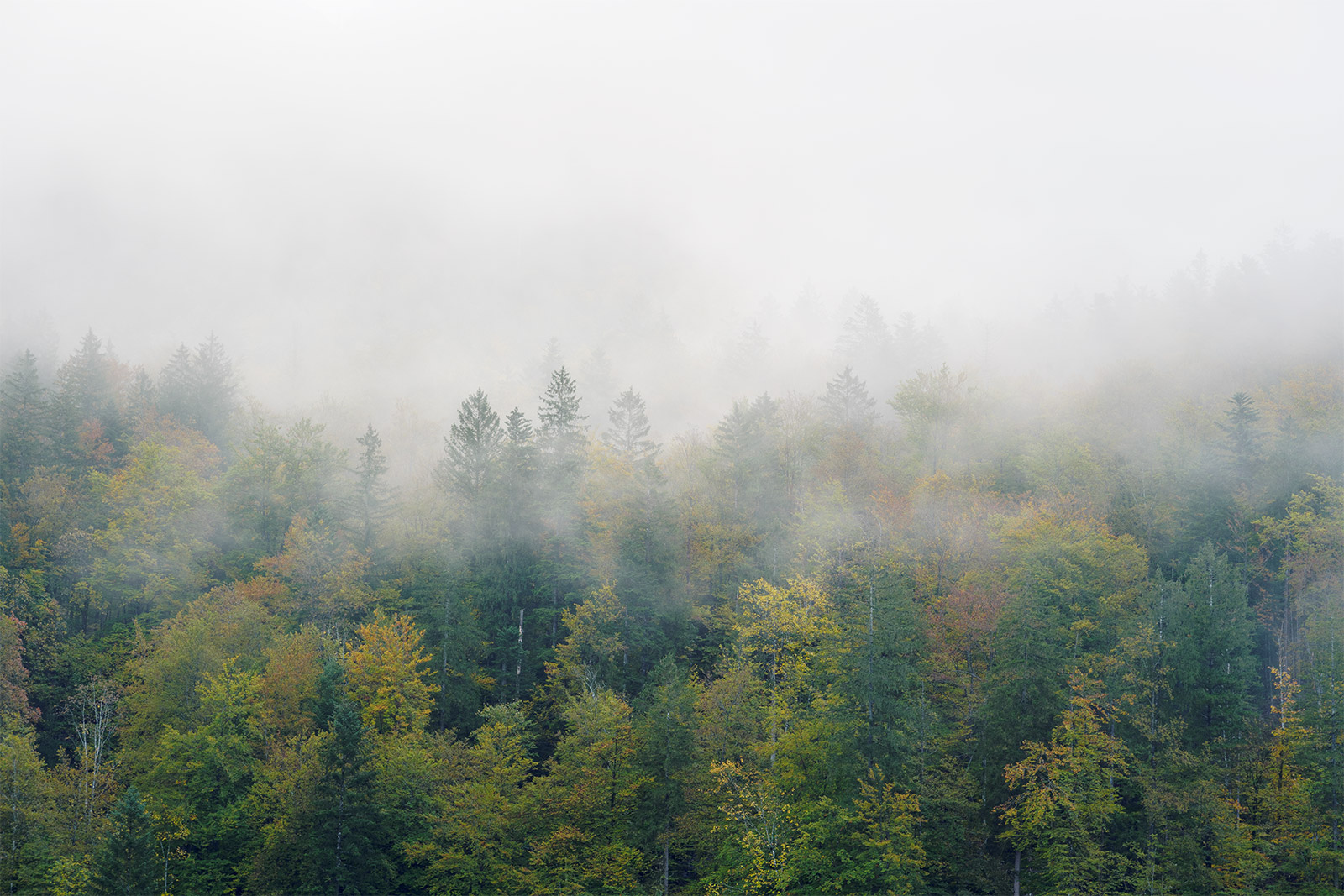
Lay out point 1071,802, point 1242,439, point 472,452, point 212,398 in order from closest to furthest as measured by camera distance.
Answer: point 1071,802 < point 1242,439 < point 472,452 < point 212,398

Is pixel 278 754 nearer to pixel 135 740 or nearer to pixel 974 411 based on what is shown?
pixel 135 740

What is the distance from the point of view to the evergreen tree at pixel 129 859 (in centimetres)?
3700

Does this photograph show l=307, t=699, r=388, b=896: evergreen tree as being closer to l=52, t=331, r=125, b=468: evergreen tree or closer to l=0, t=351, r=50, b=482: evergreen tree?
l=52, t=331, r=125, b=468: evergreen tree

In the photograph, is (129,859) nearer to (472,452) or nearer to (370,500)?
(370,500)

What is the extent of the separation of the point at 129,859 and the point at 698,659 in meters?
32.1

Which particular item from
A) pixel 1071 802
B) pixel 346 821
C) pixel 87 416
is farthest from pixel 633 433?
pixel 87 416

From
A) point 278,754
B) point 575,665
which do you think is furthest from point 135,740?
point 575,665

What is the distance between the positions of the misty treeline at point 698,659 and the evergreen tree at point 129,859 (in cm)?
14

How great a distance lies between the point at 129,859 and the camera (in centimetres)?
3725

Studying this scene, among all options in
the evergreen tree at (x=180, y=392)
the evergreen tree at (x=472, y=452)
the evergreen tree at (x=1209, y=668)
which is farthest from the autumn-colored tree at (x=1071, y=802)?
the evergreen tree at (x=180, y=392)

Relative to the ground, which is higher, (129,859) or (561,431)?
(561,431)

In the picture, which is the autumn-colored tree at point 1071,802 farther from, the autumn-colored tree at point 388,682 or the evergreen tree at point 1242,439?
the autumn-colored tree at point 388,682

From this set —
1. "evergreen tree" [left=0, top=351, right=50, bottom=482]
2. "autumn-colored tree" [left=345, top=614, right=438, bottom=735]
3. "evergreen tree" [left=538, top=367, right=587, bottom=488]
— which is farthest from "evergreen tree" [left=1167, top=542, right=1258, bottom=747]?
"evergreen tree" [left=0, top=351, right=50, bottom=482]

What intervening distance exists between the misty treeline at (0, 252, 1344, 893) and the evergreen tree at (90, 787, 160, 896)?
0.14 m
